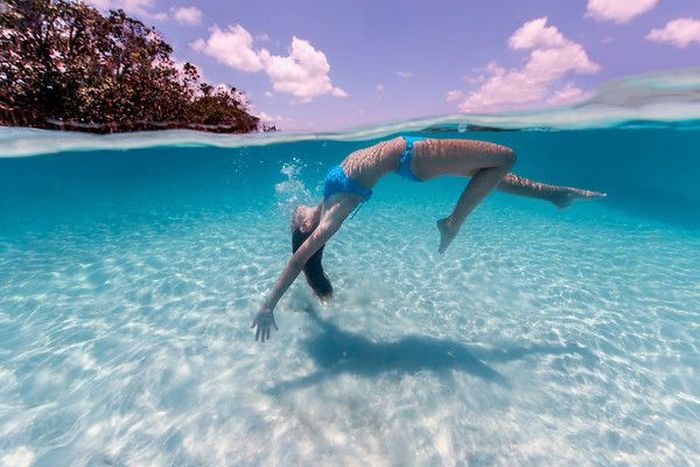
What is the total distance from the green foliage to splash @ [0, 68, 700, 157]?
0.99 meters

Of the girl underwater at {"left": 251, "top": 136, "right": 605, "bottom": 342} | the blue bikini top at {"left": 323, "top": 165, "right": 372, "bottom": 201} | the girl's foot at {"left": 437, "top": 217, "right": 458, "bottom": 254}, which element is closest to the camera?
the girl underwater at {"left": 251, "top": 136, "right": 605, "bottom": 342}

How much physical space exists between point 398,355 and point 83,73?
71.7ft

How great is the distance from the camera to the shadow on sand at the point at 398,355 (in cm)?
389

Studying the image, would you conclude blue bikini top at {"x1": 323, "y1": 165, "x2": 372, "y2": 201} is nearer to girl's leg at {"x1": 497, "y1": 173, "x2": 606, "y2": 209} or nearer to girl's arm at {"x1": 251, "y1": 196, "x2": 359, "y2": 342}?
girl's arm at {"x1": 251, "y1": 196, "x2": 359, "y2": 342}

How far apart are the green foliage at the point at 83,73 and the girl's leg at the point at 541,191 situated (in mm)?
21072

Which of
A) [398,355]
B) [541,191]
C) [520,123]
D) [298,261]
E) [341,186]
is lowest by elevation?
[398,355]

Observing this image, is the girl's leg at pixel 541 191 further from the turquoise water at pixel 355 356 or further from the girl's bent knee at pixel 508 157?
the turquoise water at pixel 355 356

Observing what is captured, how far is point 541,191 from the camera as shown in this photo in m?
4.28

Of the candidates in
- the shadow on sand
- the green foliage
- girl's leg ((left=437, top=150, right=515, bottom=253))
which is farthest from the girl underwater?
the green foliage

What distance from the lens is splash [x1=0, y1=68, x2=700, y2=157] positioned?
41.4 feet

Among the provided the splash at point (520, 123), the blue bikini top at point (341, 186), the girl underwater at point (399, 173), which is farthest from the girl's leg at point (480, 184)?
the splash at point (520, 123)

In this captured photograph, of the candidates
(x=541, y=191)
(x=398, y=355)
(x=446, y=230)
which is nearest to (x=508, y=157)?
(x=446, y=230)

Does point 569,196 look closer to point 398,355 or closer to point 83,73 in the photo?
point 398,355

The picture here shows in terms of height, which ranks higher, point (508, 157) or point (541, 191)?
point (508, 157)
